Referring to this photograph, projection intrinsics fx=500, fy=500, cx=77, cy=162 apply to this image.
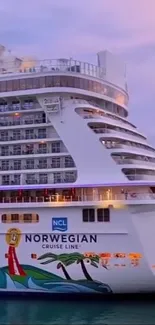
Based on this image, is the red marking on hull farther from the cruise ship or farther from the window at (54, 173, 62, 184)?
the window at (54, 173, 62, 184)

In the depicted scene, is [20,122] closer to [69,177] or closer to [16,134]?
[16,134]

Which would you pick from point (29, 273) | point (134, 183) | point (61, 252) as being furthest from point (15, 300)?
point (134, 183)

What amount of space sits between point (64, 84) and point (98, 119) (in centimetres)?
208

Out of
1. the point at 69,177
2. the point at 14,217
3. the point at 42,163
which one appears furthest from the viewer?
the point at 42,163

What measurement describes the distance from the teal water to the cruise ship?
1.78 ft

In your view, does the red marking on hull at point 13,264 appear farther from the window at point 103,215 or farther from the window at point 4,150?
the window at point 4,150

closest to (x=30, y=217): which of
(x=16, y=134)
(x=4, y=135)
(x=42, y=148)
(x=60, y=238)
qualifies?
(x=60, y=238)

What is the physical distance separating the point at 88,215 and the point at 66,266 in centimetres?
204

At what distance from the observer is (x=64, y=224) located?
18641 mm

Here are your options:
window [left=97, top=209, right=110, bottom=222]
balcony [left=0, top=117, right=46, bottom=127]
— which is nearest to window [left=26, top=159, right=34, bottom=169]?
balcony [left=0, top=117, right=46, bottom=127]

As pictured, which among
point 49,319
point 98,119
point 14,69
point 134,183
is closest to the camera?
point 49,319

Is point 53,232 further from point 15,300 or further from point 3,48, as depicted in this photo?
point 3,48

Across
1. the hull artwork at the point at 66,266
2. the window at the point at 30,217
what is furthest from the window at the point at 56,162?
the hull artwork at the point at 66,266

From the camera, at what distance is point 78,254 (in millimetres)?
18391
